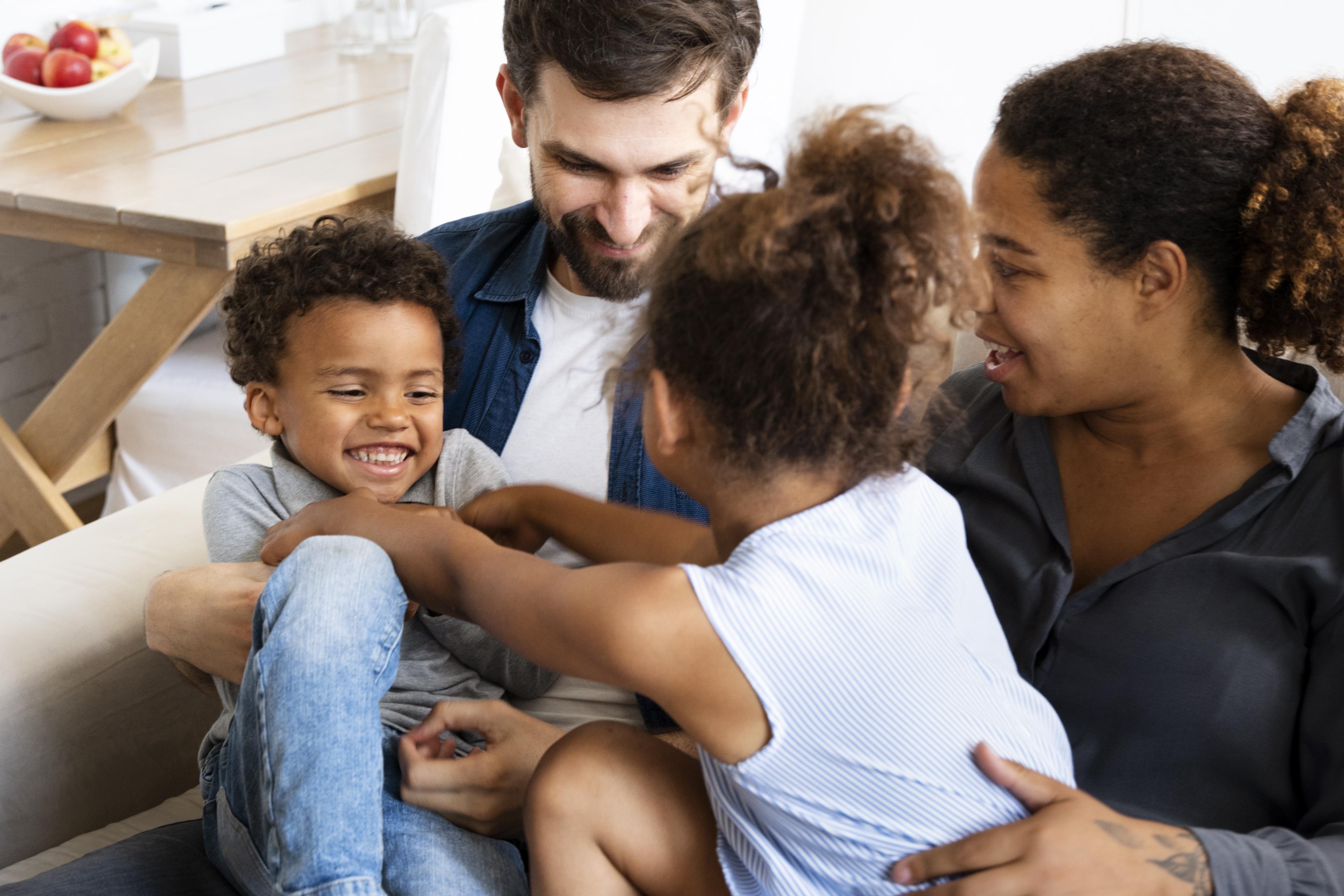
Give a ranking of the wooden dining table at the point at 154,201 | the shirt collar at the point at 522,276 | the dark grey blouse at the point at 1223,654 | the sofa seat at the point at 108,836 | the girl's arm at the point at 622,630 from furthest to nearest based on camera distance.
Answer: the wooden dining table at the point at 154,201
the shirt collar at the point at 522,276
the sofa seat at the point at 108,836
the dark grey blouse at the point at 1223,654
the girl's arm at the point at 622,630

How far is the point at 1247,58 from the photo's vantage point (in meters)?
2.42

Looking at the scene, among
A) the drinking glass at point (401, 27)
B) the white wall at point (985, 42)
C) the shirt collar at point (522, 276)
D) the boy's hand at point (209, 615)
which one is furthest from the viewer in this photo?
the drinking glass at point (401, 27)

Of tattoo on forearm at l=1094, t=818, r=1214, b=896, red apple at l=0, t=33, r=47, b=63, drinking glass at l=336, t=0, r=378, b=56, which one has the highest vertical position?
red apple at l=0, t=33, r=47, b=63

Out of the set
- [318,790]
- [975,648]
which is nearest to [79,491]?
[318,790]

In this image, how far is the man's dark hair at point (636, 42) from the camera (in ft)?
4.49

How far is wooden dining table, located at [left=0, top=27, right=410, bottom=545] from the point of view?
219 cm

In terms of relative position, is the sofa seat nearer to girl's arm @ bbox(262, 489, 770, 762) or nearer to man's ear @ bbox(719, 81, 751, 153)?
girl's arm @ bbox(262, 489, 770, 762)

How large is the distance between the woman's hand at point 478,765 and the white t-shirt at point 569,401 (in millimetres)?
201

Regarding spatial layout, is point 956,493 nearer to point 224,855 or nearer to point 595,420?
point 595,420

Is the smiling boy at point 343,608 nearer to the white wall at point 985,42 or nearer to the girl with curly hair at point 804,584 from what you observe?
the girl with curly hair at point 804,584

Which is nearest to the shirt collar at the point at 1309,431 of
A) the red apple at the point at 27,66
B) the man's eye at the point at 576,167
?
the man's eye at the point at 576,167

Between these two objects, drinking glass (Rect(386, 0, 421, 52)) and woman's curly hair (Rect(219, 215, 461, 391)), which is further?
drinking glass (Rect(386, 0, 421, 52))

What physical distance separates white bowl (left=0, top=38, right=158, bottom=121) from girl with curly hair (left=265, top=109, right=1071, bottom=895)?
2.06 meters

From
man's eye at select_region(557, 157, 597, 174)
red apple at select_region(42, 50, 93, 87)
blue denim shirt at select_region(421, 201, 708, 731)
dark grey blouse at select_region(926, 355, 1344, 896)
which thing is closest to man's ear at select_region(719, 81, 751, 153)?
man's eye at select_region(557, 157, 597, 174)
